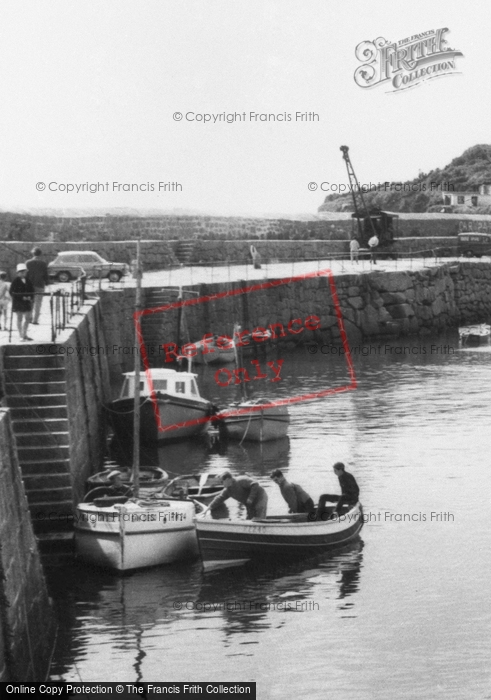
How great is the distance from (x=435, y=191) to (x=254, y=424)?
63.5 m

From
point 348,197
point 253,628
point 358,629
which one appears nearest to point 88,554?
point 253,628

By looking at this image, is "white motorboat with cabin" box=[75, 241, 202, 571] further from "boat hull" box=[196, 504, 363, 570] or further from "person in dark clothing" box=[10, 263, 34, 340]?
"person in dark clothing" box=[10, 263, 34, 340]

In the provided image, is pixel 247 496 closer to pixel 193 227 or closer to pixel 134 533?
pixel 134 533

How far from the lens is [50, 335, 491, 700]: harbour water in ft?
44.7

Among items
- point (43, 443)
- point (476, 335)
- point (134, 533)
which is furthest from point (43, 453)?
point (476, 335)

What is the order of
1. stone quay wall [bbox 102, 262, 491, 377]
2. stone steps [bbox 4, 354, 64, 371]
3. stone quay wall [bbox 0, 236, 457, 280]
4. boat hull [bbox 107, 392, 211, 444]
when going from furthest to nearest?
stone quay wall [bbox 0, 236, 457, 280], stone quay wall [bbox 102, 262, 491, 377], boat hull [bbox 107, 392, 211, 444], stone steps [bbox 4, 354, 64, 371]

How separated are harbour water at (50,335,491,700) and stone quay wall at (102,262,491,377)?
49.6 feet

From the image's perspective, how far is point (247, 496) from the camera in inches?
690

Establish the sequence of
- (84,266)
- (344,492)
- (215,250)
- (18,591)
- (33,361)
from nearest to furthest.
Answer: (18,591), (33,361), (344,492), (84,266), (215,250)

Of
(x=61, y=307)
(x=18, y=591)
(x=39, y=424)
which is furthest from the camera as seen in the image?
(x=61, y=307)

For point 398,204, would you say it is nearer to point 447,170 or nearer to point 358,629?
point 447,170

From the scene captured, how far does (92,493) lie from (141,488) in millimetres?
1433

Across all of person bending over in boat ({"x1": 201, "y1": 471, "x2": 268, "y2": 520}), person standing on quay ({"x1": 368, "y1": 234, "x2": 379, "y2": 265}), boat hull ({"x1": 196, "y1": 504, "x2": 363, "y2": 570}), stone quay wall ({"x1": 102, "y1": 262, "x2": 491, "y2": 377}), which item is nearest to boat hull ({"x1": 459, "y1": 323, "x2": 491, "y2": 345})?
stone quay wall ({"x1": 102, "y1": 262, "x2": 491, "y2": 377})

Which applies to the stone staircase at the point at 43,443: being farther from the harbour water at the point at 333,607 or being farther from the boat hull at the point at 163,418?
the boat hull at the point at 163,418
